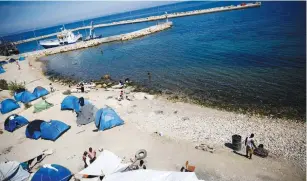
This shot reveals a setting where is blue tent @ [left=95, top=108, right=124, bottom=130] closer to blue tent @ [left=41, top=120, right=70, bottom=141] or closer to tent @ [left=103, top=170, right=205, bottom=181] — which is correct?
blue tent @ [left=41, top=120, right=70, bottom=141]

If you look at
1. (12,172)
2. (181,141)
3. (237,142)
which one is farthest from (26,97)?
(237,142)

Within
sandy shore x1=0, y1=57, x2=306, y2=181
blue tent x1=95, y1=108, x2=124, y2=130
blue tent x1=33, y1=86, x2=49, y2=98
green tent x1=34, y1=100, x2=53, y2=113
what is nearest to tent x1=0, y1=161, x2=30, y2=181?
sandy shore x1=0, y1=57, x2=306, y2=181

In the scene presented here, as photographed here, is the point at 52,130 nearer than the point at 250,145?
No

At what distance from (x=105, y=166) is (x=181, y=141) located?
684 centimetres

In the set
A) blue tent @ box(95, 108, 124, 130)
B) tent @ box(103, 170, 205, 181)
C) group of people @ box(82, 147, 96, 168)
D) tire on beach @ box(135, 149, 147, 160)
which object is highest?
tent @ box(103, 170, 205, 181)

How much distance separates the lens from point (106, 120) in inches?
861

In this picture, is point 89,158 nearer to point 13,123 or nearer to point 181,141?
point 181,141

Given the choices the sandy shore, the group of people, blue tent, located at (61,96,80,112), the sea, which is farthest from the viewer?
blue tent, located at (61,96,80,112)

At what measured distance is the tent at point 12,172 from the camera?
15129 millimetres

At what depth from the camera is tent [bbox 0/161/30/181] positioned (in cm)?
1513

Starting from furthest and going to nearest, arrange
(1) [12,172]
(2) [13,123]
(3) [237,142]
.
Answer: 1. (2) [13,123]
2. (3) [237,142]
3. (1) [12,172]

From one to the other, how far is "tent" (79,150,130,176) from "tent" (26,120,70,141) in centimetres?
771

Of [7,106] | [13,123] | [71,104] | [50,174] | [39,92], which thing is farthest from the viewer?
[39,92]

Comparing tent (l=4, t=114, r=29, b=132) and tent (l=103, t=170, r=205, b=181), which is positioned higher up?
tent (l=103, t=170, r=205, b=181)
